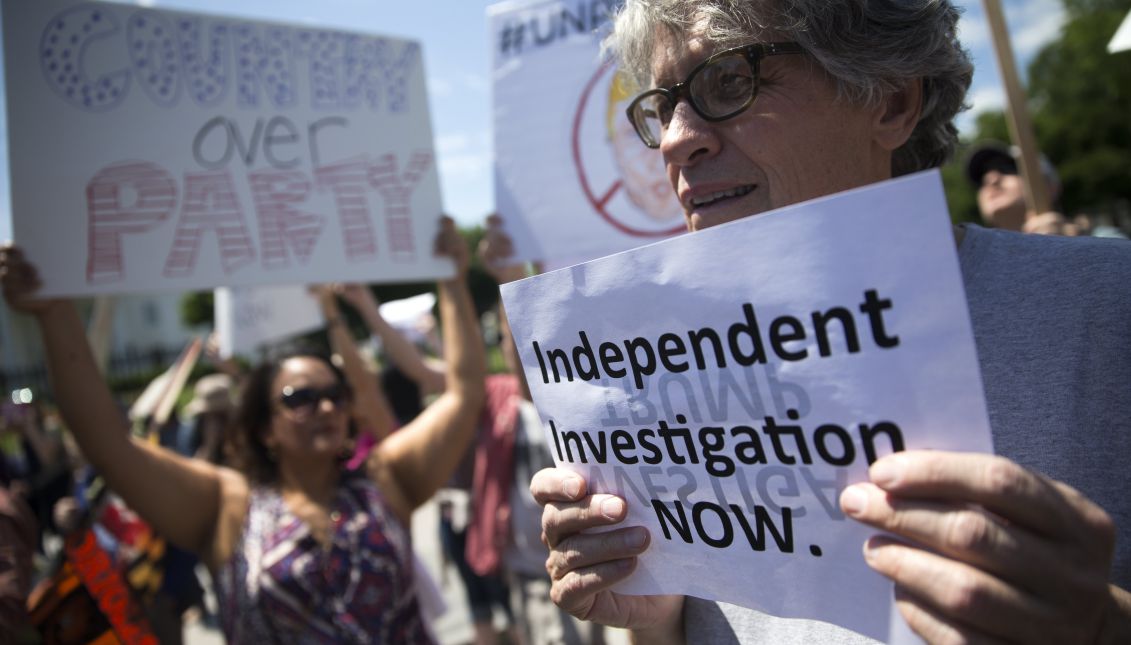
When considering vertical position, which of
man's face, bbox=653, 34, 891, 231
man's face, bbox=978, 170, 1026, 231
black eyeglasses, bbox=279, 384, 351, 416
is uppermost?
man's face, bbox=978, 170, 1026, 231

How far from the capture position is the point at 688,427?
1.00 m

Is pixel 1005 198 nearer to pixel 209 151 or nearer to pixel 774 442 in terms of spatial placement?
pixel 774 442

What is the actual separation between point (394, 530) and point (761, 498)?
6.25 ft

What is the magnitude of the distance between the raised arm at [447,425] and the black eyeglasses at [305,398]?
0.29 meters

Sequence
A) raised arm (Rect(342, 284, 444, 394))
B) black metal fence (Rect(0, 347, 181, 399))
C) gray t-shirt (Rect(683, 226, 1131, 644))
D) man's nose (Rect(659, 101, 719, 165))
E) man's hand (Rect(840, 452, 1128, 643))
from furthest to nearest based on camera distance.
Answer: black metal fence (Rect(0, 347, 181, 399)), raised arm (Rect(342, 284, 444, 394)), man's nose (Rect(659, 101, 719, 165)), gray t-shirt (Rect(683, 226, 1131, 644)), man's hand (Rect(840, 452, 1128, 643))

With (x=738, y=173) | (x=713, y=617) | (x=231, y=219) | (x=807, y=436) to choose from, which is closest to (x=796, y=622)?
(x=713, y=617)

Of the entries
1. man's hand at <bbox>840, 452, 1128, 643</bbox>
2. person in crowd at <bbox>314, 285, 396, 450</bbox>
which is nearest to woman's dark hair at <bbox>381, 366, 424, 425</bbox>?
person in crowd at <bbox>314, 285, 396, 450</bbox>

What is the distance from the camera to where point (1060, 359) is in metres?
0.98

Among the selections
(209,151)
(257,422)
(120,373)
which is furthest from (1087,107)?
(120,373)

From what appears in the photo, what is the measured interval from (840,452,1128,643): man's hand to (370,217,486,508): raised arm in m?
2.23

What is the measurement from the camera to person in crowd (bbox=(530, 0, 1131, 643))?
27.4 inches

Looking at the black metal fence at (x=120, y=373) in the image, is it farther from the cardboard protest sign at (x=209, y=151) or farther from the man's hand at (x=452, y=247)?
the man's hand at (x=452, y=247)

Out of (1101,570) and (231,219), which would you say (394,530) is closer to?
(231,219)

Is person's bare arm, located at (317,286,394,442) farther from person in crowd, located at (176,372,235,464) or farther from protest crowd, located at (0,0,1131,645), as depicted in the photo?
person in crowd, located at (176,372,235,464)
